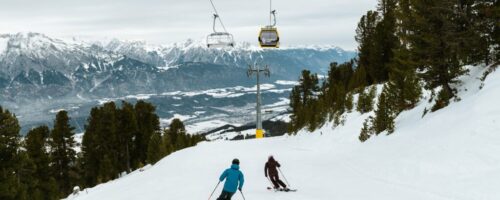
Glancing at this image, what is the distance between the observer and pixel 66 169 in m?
59.6

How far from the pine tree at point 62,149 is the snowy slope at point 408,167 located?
106 feet

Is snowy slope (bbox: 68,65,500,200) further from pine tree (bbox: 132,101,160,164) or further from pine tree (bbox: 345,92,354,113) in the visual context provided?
pine tree (bbox: 132,101,160,164)

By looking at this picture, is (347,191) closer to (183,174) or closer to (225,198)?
(225,198)

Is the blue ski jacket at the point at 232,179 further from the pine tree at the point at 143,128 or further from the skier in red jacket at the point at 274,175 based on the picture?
the pine tree at the point at 143,128

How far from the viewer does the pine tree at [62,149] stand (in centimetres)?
5738

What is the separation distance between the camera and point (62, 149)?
57.9 metres

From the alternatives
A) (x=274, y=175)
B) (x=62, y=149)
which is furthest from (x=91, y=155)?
(x=274, y=175)

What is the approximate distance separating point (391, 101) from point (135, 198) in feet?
58.9

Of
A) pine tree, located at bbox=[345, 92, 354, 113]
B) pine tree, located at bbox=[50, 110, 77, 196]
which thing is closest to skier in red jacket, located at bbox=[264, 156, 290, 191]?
pine tree, located at bbox=[345, 92, 354, 113]

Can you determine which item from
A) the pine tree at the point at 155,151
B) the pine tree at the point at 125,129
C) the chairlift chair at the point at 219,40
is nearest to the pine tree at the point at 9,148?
the chairlift chair at the point at 219,40

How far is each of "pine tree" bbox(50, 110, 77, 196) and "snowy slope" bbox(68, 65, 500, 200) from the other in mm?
32323

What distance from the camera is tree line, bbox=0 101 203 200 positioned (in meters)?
52.7

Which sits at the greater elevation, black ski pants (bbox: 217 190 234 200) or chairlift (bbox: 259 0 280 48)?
chairlift (bbox: 259 0 280 48)

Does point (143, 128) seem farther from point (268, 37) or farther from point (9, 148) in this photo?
point (268, 37)
